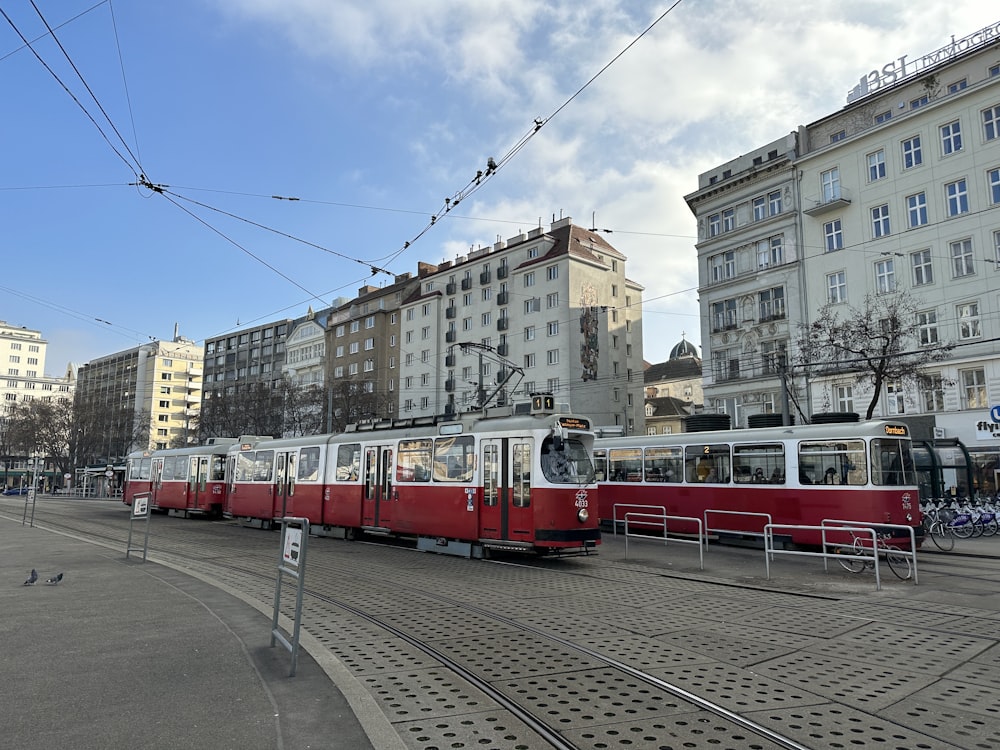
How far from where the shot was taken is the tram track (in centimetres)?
477

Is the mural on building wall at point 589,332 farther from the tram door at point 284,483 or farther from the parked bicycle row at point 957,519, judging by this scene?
the tram door at point 284,483

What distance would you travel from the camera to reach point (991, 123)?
32.2 meters

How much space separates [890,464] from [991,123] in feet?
84.0

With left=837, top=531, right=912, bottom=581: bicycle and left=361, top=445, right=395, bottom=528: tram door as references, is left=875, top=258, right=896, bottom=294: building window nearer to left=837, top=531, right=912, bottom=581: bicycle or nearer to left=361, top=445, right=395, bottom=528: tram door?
left=837, top=531, right=912, bottom=581: bicycle

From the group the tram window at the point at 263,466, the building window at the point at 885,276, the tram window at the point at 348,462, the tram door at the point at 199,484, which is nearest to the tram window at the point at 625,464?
the tram window at the point at 348,462

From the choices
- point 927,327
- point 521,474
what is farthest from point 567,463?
point 927,327

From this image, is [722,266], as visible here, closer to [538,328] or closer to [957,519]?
[538,328]

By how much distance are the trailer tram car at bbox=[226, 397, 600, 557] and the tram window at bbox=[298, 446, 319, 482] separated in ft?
0.11

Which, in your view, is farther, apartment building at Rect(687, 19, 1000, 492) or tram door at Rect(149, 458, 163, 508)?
tram door at Rect(149, 458, 163, 508)

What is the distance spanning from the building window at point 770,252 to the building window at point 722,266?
78.0 inches

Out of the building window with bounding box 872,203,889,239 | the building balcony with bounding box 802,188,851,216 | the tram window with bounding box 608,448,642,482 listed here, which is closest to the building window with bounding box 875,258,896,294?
the building window with bounding box 872,203,889,239

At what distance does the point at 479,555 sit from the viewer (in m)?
15.5

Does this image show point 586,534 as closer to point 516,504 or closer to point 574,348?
point 516,504

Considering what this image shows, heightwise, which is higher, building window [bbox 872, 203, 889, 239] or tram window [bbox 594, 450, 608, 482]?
building window [bbox 872, 203, 889, 239]
